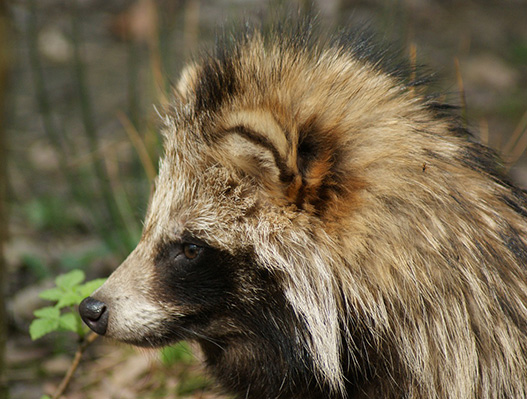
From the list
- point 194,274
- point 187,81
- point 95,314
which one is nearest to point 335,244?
point 194,274

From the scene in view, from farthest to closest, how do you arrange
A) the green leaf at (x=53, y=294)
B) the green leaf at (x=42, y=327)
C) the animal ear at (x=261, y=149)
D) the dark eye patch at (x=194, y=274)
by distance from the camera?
the green leaf at (x=53, y=294) → the green leaf at (x=42, y=327) → the dark eye patch at (x=194, y=274) → the animal ear at (x=261, y=149)

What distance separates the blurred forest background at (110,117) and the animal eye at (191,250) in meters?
0.87

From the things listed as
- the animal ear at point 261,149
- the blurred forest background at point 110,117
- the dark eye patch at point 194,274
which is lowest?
the blurred forest background at point 110,117

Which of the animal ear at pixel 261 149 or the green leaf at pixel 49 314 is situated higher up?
the animal ear at pixel 261 149

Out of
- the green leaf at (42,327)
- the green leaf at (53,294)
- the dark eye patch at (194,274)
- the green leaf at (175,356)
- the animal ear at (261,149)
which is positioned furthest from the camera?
the green leaf at (175,356)

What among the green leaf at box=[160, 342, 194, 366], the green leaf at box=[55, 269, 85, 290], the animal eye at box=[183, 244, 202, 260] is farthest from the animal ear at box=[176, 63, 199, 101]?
the green leaf at box=[160, 342, 194, 366]

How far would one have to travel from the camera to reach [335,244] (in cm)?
255

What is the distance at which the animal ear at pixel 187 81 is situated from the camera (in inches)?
120

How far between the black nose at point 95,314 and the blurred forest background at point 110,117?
32.4 inches

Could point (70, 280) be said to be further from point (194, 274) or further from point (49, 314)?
point (194, 274)

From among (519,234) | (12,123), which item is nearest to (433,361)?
(519,234)

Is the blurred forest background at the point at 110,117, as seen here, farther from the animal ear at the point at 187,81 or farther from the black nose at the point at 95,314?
the black nose at the point at 95,314

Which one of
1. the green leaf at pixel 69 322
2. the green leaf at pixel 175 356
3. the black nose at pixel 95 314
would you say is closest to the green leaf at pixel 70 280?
the green leaf at pixel 69 322

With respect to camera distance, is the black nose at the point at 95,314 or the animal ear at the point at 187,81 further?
the animal ear at the point at 187,81
